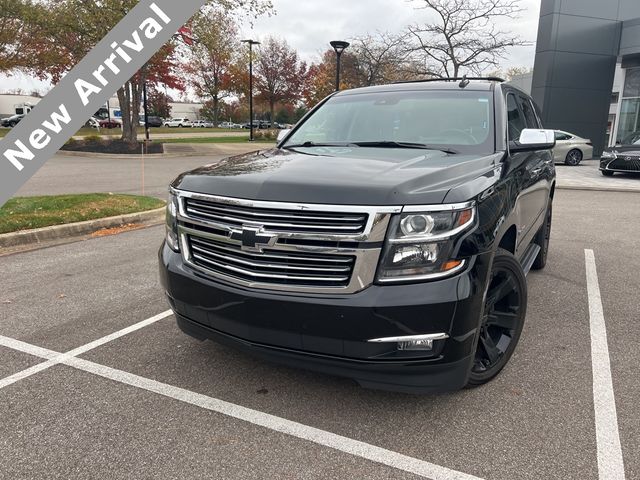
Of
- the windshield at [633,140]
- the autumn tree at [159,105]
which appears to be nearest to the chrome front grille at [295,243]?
the windshield at [633,140]

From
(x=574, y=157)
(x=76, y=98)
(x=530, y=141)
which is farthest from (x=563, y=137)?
(x=530, y=141)

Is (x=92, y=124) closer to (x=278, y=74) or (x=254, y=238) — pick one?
(x=278, y=74)

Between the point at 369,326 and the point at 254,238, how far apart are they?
2.42 feet

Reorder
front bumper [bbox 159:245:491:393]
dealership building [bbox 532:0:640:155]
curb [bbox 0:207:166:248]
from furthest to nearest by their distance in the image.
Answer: dealership building [bbox 532:0:640:155] < curb [bbox 0:207:166:248] < front bumper [bbox 159:245:491:393]

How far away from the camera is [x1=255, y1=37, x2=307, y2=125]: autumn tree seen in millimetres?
50250

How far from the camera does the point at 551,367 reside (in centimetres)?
343

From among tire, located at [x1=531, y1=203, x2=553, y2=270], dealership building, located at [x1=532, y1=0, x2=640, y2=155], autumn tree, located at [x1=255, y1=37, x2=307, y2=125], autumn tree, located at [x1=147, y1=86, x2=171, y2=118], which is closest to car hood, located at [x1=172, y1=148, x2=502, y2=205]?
tire, located at [x1=531, y1=203, x2=553, y2=270]

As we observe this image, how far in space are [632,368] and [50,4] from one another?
26617 millimetres

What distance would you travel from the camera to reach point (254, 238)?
2592 mm

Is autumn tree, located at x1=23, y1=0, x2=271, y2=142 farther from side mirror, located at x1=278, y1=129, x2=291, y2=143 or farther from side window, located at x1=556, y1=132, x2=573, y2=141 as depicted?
side mirror, located at x1=278, y1=129, x2=291, y2=143

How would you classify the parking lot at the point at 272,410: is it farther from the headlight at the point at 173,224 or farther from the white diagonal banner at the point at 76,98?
the white diagonal banner at the point at 76,98

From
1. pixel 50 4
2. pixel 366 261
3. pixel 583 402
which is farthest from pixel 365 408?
pixel 50 4

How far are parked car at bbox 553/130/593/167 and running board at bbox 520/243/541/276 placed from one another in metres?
17.5

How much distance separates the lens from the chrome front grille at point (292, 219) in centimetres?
244
